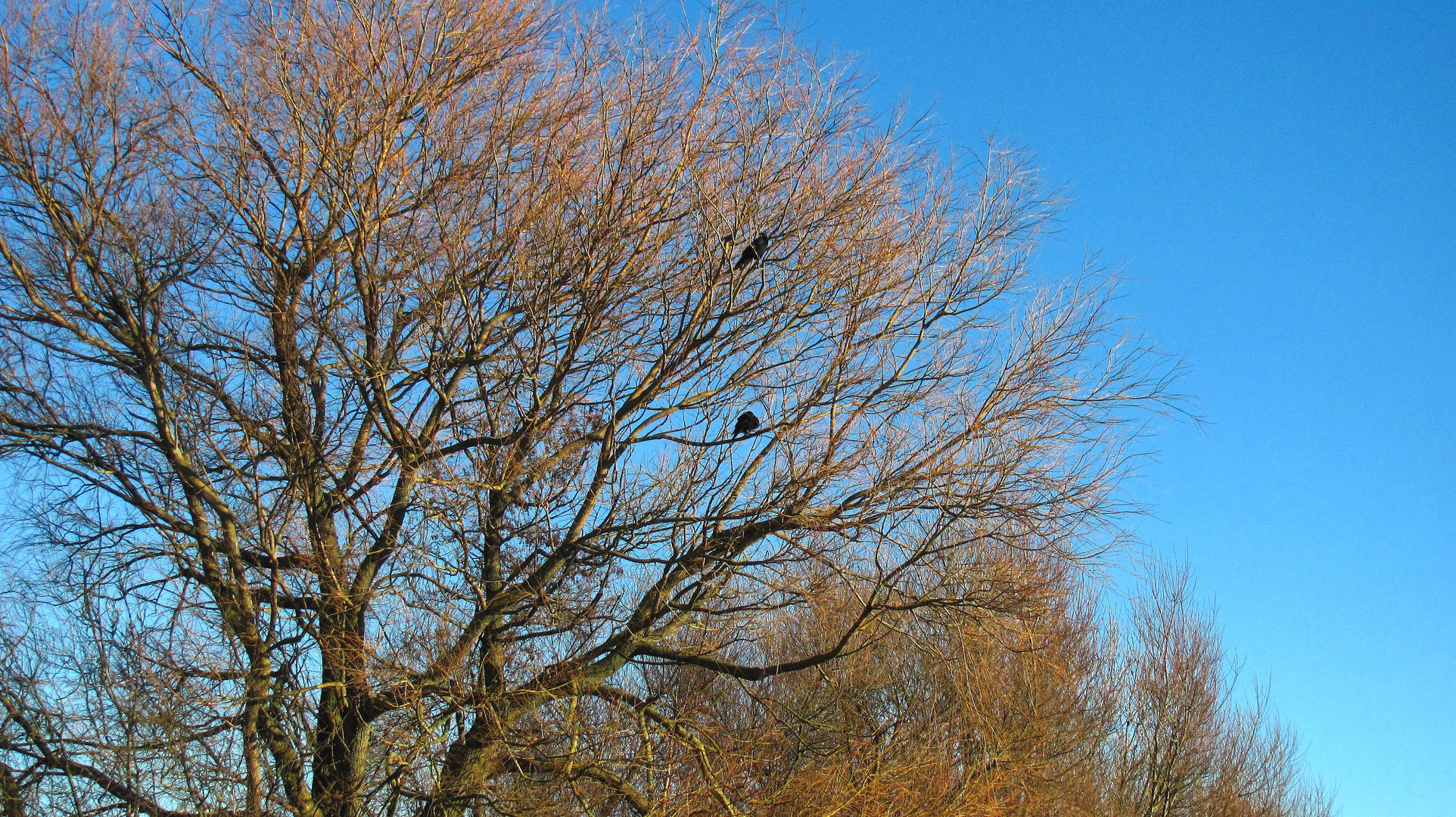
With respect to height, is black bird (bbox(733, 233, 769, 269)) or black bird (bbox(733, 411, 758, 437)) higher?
black bird (bbox(733, 233, 769, 269))

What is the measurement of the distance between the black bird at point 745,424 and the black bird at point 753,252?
2.51ft

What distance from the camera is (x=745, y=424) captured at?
17.9 feet

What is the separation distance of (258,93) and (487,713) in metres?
3.38

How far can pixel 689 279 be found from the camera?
5996mm

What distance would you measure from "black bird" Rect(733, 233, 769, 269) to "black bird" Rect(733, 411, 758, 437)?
30.2 inches

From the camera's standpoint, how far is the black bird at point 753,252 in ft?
17.6

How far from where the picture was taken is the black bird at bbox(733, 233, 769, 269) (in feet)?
17.6

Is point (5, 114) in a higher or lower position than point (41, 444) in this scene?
higher

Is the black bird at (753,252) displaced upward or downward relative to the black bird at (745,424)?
upward

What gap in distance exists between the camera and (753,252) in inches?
211

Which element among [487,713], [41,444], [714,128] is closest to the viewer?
[487,713]

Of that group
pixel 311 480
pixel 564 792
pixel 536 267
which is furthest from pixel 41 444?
pixel 564 792

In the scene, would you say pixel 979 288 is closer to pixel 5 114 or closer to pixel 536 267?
pixel 536 267

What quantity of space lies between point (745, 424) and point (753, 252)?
89 centimetres
